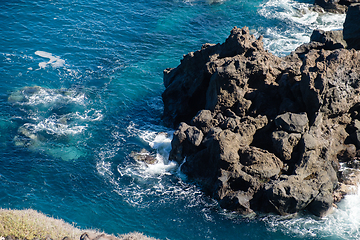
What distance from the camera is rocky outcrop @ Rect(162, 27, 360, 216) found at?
26.4 meters

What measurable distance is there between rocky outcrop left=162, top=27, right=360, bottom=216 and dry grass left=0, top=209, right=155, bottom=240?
348 inches

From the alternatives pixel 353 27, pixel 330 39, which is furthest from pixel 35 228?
pixel 353 27

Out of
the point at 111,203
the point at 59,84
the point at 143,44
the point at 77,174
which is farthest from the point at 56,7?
the point at 111,203

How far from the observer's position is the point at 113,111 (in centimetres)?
3812

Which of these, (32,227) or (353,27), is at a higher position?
(353,27)

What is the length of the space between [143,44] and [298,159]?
3043cm

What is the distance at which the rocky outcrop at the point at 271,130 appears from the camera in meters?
26.4

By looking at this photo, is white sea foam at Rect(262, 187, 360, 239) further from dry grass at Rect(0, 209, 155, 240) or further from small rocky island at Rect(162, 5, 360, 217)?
dry grass at Rect(0, 209, 155, 240)

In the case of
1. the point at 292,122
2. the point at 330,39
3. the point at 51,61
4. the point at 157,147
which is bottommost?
the point at 157,147

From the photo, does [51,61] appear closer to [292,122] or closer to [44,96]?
[44,96]

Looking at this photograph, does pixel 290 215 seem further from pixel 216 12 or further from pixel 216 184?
pixel 216 12

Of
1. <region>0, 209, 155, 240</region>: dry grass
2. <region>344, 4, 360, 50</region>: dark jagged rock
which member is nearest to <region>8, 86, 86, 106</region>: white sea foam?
<region>0, 209, 155, 240</region>: dry grass

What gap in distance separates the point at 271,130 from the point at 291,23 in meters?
32.4

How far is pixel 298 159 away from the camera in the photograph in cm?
2788
